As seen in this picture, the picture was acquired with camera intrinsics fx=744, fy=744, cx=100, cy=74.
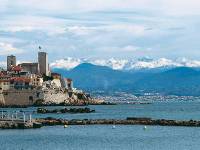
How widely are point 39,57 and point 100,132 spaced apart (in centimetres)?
10858

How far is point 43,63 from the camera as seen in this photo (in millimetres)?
191875

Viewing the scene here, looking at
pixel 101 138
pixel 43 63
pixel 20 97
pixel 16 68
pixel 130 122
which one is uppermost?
pixel 43 63

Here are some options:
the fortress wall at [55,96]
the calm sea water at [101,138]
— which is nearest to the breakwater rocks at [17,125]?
the calm sea water at [101,138]

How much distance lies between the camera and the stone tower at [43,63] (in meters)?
188

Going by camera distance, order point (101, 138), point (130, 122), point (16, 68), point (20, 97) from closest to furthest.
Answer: point (101, 138), point (130, 122), point (20, 97), point (16, 68)

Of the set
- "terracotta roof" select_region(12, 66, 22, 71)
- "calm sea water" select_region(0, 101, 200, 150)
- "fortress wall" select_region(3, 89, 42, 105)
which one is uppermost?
"terracotta roof" select_region(12, 66, 22, 71)

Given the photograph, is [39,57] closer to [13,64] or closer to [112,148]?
[13,64]

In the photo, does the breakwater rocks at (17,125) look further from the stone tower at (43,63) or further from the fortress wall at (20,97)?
the stone tower at (43,63)

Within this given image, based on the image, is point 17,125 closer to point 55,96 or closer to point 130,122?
point 130,122

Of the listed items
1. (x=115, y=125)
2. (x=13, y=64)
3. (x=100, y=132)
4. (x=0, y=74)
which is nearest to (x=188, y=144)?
(x=100, y=132)

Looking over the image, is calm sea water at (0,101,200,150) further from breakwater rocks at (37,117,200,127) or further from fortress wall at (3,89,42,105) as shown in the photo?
fortress wall at (3,89,42,105)

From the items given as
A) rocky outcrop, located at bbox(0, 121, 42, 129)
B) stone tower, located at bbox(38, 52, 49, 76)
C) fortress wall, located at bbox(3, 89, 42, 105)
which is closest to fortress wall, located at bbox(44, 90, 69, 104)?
fortress wall, located at bbox(3, 89, 42, 105)

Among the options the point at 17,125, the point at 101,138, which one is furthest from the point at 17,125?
the point at 101,138

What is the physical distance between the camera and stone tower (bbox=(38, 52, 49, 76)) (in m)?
188
